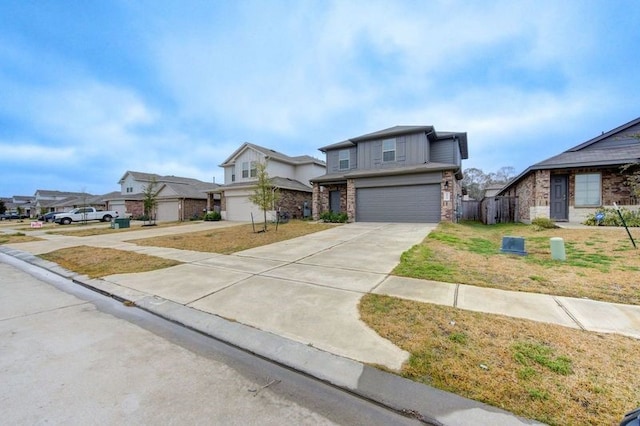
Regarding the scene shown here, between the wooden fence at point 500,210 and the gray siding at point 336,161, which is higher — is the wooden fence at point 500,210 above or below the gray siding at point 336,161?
below

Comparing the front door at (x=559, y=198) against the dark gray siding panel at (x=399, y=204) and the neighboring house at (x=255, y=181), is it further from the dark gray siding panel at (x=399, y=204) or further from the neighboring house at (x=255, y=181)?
the neighboring house at (x=255, y=181)

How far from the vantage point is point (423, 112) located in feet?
69.8

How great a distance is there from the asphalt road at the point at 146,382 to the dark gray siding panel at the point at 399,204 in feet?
45.1

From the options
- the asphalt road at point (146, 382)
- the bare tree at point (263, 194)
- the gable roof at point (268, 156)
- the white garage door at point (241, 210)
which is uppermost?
the gable roof at point (268, 156)

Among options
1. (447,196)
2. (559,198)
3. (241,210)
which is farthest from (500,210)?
(241,210)

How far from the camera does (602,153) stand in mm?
13578

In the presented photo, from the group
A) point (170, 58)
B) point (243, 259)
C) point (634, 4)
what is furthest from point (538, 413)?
point (170, 58)

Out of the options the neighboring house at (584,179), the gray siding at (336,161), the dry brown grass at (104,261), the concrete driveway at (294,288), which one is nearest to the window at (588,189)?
the neighboring house at (584,179)

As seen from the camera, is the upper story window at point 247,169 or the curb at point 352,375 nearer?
the curb at point 352,375

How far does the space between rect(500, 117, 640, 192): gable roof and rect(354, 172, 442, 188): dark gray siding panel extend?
514 centimetres

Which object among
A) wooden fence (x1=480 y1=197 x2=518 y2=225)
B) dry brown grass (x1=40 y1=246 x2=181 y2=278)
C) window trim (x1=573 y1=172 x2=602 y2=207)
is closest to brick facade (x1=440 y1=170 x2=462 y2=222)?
wooden fence (x1=480 y1=197 x2=518 y2=225)

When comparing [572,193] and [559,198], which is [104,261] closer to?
[559,198]

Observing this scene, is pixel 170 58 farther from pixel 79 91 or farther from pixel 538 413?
pixel 538 413

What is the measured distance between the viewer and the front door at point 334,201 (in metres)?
19.7
